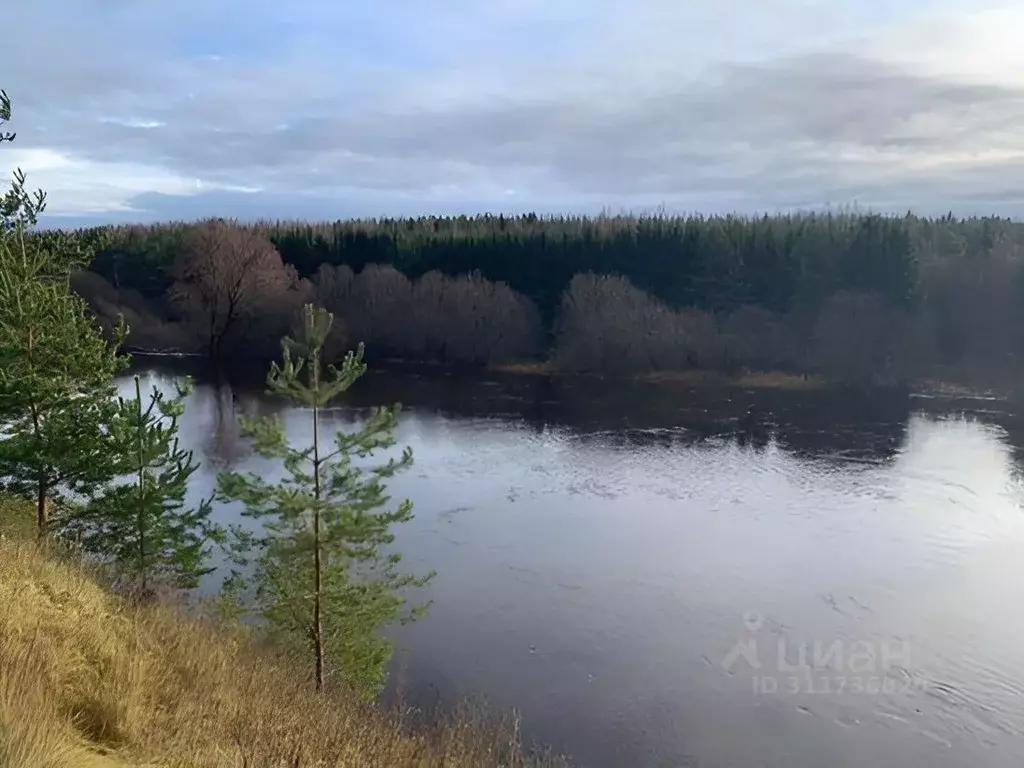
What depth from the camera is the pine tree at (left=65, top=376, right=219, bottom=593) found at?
952cm

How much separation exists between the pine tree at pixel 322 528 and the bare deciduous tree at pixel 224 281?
3610 centimetres

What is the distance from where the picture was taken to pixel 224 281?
4450cm

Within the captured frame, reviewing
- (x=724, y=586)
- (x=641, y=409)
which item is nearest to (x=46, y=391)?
(x=724, y=586)

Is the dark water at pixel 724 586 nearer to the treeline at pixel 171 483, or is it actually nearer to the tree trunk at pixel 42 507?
the treeline at pixel 171 483

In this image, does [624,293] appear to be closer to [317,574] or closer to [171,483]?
[171,483]

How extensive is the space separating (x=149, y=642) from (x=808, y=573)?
1236 centimetres

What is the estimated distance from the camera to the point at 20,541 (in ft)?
25.5

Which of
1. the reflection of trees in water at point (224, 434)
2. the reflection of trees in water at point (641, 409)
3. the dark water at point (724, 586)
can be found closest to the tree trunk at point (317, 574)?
the dark water at point (724, 586)

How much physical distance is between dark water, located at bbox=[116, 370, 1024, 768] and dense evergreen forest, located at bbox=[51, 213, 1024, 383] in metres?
12.1

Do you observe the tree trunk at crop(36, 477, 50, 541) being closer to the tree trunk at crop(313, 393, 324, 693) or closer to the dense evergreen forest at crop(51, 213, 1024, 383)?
the tree trunk at crop(313, 393, 324, 693)

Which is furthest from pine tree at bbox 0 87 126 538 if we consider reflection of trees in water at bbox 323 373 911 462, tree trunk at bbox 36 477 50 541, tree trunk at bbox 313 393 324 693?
reflection of trees in water at bbox 323 373 911 462

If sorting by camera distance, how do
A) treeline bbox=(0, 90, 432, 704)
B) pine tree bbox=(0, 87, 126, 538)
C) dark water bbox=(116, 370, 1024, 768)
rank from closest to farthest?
1. treeline bbox=(0, 90, 432, 704)
2. pine tree bbox=(0, 87, 126, 538)
3. dark water bbox=(116, 370, 1024, 768)

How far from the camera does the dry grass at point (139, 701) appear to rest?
3863mm

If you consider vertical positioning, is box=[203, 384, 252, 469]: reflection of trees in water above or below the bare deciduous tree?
below
